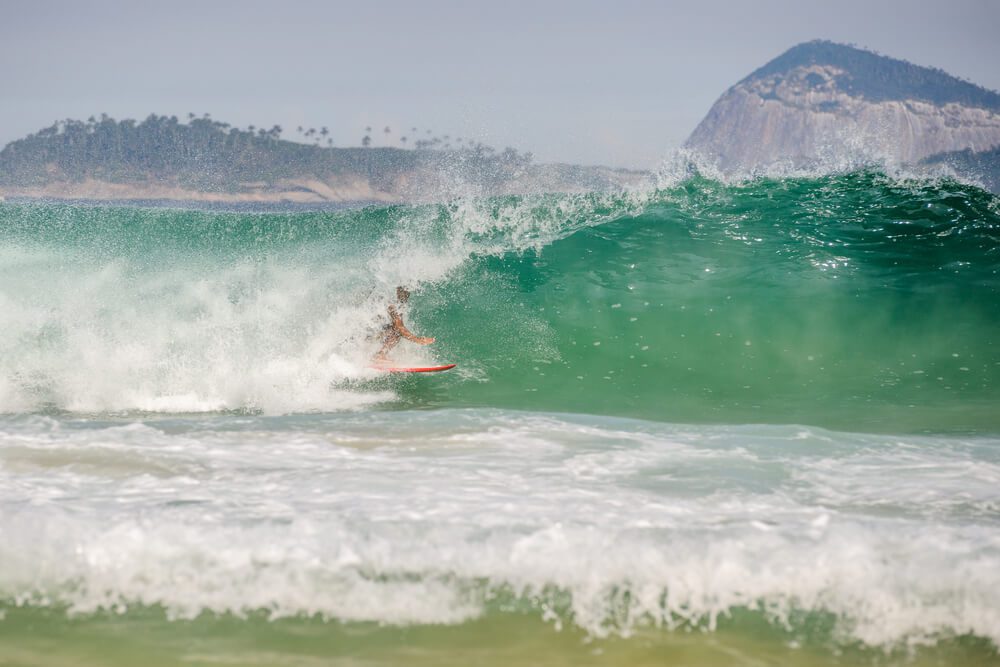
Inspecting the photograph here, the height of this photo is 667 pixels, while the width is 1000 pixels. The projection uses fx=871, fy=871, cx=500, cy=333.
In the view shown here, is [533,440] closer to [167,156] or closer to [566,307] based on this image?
[566,307]

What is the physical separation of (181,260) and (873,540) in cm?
1082

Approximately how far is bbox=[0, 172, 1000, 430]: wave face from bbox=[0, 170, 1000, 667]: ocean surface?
0.05m

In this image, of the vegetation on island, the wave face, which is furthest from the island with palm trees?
the wave face

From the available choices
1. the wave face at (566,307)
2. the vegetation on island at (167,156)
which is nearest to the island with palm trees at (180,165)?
the vegetation on island at (167,156)

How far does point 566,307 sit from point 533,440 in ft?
17.5

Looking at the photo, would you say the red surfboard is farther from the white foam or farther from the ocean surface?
the white foam

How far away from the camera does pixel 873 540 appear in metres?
3.26

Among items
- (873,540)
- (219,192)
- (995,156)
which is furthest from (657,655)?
(995,156)

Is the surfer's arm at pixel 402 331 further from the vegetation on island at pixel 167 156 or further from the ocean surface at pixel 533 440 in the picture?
the vegetation on island at pixel 167 156

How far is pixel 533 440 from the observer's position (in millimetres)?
5090

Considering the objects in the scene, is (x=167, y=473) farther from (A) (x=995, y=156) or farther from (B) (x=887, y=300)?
(A) (x=995, y=156)

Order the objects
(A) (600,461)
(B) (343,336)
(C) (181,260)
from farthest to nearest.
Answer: (C) (181,260) < (B) (343,336) < (A) (600,461)

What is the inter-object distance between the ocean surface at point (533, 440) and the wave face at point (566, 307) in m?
0.05

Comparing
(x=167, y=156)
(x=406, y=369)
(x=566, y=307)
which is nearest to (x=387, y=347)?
(x=406, y=369)
